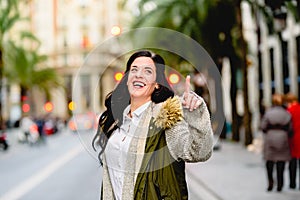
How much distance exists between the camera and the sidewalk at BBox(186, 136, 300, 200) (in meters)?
11.8

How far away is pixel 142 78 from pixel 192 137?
1.22 feet

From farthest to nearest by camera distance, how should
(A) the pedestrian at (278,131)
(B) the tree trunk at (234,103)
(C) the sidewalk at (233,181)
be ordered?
(B) the tree trunk at (234,103), (C) the sidewalk at (233,181), (A) the pedestrian at (278,131)

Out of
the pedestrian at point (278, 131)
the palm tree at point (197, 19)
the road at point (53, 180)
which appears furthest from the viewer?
the palm tree at point (197, 19)

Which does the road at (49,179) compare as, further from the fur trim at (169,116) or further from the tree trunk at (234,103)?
the tree trunk at (234,103)

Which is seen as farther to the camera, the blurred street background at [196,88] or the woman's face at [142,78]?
the blurred street background at [196,88]

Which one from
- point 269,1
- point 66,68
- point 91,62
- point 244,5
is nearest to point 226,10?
point 244,5

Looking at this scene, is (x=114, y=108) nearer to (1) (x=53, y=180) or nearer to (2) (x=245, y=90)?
(1) (x=53, y=180)

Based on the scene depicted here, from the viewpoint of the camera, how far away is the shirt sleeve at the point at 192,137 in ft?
10.1

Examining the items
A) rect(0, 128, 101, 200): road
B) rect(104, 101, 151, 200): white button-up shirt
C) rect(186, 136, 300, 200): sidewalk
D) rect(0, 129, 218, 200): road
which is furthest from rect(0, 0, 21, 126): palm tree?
rect(104, 101, 151, 200): white button-up shirt

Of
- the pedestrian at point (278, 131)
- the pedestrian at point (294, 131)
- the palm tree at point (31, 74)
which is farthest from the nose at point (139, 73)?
the palm tree at point (31, 74)

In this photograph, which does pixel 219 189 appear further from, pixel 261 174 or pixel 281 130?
pixel 261 174

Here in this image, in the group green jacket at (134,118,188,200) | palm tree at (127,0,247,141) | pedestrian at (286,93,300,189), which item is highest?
palm tree at (127,0,247,141)

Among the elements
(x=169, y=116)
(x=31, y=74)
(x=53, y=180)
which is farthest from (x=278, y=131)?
(x=31, y=74)

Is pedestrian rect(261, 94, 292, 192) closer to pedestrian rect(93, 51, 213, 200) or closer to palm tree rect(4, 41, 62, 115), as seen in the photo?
pedestrian rect(93, 51, 213, 200)
